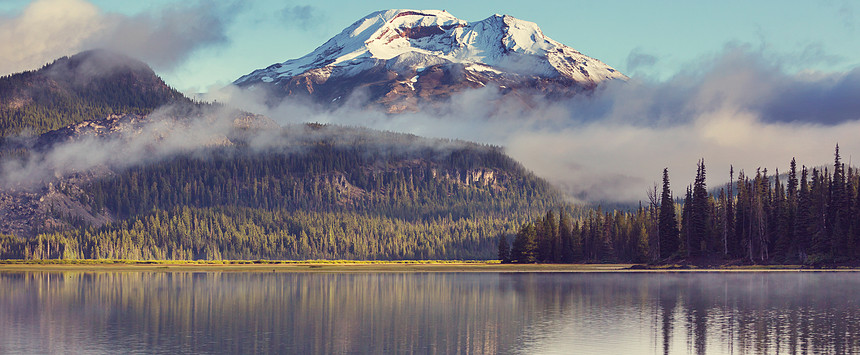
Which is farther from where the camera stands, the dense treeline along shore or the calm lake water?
→ the dense treeline along shore

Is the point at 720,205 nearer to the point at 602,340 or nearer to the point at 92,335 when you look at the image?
the point at 602,340

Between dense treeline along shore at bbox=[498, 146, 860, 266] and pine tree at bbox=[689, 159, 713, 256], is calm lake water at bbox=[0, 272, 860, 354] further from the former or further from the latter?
pine tree at bbox=[689, 159, 713, 256]

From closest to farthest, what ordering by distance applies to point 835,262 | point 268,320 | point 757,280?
1. point 268,320
2. point 757,280
3. point 835,262

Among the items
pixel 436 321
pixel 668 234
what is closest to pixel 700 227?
pixel 668 234

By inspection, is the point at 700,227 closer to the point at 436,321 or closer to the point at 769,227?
the point at 769,227

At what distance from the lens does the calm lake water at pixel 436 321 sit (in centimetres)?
5606

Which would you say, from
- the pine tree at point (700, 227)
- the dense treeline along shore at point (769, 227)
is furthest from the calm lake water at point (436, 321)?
the pine tree at point (700, 227)

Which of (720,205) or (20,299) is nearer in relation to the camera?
(20,299)

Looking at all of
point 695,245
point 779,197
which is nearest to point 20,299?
point 695,245

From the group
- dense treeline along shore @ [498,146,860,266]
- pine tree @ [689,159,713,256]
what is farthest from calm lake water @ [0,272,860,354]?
pine tree @ [689,159,713,256]

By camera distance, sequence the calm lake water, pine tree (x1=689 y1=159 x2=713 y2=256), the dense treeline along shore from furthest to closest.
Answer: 1. pine tree (x1=689 y1=159 x2=713 y2=256)
2. the dense treeline along shore
3. the calm lake water

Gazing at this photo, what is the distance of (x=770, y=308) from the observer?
80875mm

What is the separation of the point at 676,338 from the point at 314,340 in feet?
83.0

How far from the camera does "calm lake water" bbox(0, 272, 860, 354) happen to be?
56062 mm
